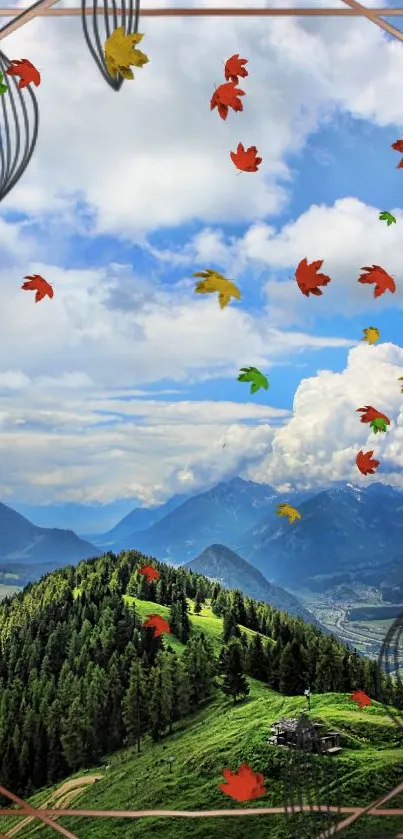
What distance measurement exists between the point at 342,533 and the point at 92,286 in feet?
16.3

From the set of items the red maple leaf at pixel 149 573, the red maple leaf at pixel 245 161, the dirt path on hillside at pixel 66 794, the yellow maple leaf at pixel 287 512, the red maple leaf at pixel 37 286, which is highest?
the red maple leaf at pixel 245 161

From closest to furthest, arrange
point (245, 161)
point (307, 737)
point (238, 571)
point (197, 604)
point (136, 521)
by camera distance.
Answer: point (245, 161) < point (307, 737) < point (197, 604) < point (238, 571) < point (136, 521)

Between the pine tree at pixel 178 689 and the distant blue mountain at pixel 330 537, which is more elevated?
the distant blue mountain at pixel 330 537

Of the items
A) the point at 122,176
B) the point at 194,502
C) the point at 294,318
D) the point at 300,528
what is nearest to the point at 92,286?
the point at 122,176

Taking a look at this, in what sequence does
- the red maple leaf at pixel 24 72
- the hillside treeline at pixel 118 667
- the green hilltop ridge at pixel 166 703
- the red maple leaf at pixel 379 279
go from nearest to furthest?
the red maple leaf at pixel 24 72
the red maple leaf at pixel 379 279
the green hilltop ridge at pixel 166 703
the hillside treeline at pixel 118 667

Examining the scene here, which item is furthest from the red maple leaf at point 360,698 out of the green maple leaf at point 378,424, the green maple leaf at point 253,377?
the green maple leaf at point 253,377

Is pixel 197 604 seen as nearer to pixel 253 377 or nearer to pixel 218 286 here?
pixel 253 377

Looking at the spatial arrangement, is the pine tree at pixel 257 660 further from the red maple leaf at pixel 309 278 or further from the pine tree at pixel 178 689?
the red maple leaf at pixel 309 278

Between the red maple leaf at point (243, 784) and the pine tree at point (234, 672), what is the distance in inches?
22.5

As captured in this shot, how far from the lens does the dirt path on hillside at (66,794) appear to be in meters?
4.57

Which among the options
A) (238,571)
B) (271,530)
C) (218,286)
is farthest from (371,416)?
(271,530)

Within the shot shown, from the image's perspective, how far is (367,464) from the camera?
4.31 metres

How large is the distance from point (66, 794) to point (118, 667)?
870mm

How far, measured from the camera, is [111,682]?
188 inches
